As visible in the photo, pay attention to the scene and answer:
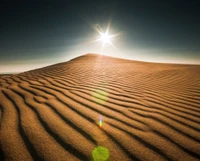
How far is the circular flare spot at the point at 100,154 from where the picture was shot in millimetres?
1155

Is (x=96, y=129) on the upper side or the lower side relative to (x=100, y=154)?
upper

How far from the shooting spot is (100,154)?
1.20 m

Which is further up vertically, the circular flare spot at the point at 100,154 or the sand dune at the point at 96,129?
the sand dune at the point at 96,129

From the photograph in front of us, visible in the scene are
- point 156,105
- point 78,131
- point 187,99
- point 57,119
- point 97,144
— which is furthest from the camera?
point 187,99

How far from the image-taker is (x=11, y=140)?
1.31m

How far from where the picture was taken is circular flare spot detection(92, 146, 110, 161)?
116 cm

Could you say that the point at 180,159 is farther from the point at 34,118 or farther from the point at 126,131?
the point at 34,118

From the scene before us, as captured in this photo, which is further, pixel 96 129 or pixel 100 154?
pixel 96 129

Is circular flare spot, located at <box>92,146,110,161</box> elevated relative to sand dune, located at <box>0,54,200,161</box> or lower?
lower

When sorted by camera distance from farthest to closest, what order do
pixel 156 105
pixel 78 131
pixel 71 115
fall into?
1. pixel 156 105
2. pixel 71 115
3. pixel 78 131

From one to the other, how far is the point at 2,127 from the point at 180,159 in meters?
1.80

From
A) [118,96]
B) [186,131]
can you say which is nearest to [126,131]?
[186,131]

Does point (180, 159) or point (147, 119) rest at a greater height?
point (147, 119)

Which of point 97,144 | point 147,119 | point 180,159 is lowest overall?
point 180,159
